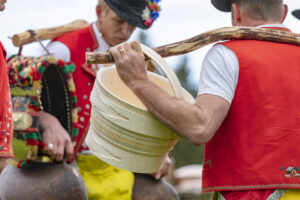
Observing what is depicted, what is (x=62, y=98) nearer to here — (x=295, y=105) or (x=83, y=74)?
(x=83, y=74)

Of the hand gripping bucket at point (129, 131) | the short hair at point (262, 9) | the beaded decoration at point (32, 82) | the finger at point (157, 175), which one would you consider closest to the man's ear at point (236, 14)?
the short hair at point (262, 9)

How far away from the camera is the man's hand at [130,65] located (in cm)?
220

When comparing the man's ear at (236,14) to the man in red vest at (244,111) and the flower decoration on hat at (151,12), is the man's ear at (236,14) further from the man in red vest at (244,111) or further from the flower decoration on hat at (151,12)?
the flower decoration on hat at (151,12)

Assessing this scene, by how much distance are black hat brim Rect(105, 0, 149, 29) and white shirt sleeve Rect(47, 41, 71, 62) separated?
48 cm

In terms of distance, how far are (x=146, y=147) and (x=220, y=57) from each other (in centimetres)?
50

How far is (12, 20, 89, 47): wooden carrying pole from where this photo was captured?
376cm

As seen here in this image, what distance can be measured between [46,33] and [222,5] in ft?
5.62

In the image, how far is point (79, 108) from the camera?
12.1 ft

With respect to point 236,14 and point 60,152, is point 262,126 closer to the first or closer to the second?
point 236,14

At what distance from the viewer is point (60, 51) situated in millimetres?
3727

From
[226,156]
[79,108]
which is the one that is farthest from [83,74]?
[226,156]

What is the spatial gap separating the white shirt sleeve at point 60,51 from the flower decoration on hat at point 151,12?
25.3 inches

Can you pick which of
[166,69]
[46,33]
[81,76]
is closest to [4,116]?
[166,69]

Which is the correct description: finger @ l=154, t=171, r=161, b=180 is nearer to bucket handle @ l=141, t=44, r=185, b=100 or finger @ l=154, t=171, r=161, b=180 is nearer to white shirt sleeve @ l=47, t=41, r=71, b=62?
white shirt sleeve @ l=47, t=41, r=71, b=62
